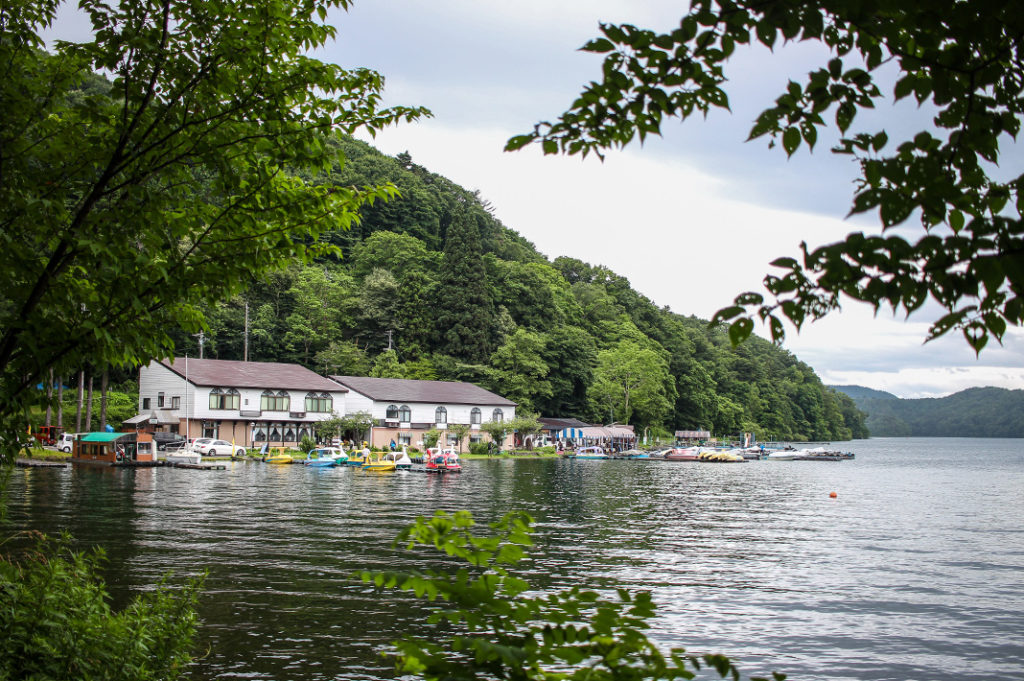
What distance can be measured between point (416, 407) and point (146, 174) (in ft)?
233

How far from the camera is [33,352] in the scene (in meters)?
4.97

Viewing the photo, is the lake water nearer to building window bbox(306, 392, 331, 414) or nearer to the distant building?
building window bbox(306, 392, 331, 414)

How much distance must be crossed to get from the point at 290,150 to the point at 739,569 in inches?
633

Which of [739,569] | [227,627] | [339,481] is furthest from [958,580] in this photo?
[339,481]

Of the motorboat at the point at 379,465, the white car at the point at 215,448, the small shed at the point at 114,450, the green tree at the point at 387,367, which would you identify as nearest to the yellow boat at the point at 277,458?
the white car at the point at 215,448

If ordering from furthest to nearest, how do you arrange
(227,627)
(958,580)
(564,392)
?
1. (564,392)
2. (958,580)
3. (227,627)

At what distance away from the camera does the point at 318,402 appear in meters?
70.2

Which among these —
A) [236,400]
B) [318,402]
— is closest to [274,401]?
[236,400]

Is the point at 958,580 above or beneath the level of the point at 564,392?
beneath

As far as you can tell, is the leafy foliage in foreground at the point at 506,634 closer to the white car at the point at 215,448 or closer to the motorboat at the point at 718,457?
the white car at the point at 215,448

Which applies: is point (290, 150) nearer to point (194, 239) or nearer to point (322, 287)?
point (194, 239)

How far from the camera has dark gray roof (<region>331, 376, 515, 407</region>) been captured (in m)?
74.9

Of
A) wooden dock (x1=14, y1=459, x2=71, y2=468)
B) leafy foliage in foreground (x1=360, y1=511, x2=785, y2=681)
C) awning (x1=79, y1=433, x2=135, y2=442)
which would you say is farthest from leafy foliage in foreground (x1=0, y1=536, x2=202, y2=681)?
awning (x1=79, y1=433, x2=135, y2=442)

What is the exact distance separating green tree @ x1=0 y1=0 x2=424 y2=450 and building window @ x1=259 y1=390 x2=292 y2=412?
2485 inches
